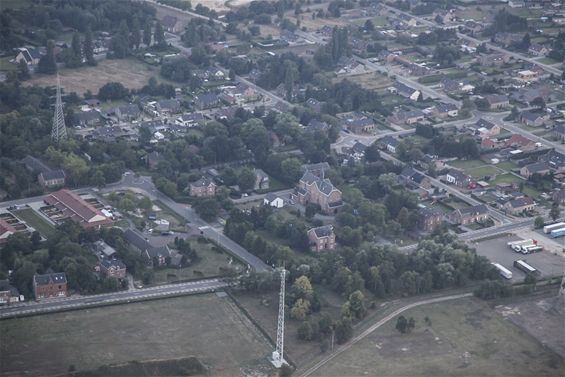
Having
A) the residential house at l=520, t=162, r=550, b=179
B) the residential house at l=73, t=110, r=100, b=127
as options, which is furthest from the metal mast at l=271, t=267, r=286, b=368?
the residential house at l=73, t=110, r=100, b=127

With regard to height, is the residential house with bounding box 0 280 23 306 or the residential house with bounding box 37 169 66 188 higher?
the residential house with bounding box 0 280 23 306

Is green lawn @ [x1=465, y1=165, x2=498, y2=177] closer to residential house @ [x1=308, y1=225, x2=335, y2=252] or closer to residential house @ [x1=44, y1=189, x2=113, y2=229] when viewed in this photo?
residential house @ [x1=308, y1=225, x2=335, y2=252]

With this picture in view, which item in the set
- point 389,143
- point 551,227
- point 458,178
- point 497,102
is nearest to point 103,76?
point 389,143

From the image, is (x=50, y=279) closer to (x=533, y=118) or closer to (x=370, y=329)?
(x=370, y=329)

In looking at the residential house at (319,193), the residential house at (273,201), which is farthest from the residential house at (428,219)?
the residential house at (273,201)

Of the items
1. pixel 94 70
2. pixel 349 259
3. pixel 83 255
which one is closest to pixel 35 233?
pixel 83 255

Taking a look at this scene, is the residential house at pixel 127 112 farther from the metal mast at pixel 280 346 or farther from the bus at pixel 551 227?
the metal mast at pixel 280 346
